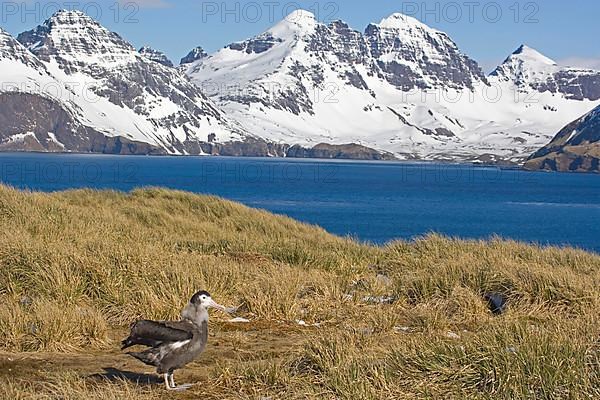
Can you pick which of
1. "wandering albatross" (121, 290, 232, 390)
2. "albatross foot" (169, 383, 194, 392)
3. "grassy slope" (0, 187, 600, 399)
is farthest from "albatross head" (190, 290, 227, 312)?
"albatross foot" (169, 383, 194, 392)

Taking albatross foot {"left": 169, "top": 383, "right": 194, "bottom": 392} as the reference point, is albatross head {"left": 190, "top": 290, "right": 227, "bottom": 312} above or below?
above

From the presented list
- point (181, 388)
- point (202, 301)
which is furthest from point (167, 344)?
point (202, 301)

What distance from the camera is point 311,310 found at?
11555 mm

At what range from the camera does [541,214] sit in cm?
8519

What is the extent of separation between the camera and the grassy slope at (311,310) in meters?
7.10

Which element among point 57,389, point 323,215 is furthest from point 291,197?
point 57,389

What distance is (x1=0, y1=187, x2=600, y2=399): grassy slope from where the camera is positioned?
23.3ft

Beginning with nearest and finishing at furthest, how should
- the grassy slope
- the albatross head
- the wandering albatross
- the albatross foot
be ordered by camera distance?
the grassy slope
the wandering albatross
the albatross foot
the albatross head

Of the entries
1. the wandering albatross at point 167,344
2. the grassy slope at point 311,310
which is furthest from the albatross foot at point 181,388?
the grassy slope at point 311,310

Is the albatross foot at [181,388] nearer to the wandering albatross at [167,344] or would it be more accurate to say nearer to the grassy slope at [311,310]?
the wandering albatross at [167,344]

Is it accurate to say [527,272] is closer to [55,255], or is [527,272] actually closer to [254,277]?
[254,277]

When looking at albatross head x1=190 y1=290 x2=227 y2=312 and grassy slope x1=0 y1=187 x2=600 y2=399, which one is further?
Result: albatross head x1=190 y1=290 x2=227 y2=312

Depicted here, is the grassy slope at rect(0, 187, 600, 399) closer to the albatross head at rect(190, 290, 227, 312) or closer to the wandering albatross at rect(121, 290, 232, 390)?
the wandering albatross at rect(121, 290, 232, 390)

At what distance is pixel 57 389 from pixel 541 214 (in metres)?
82.2
